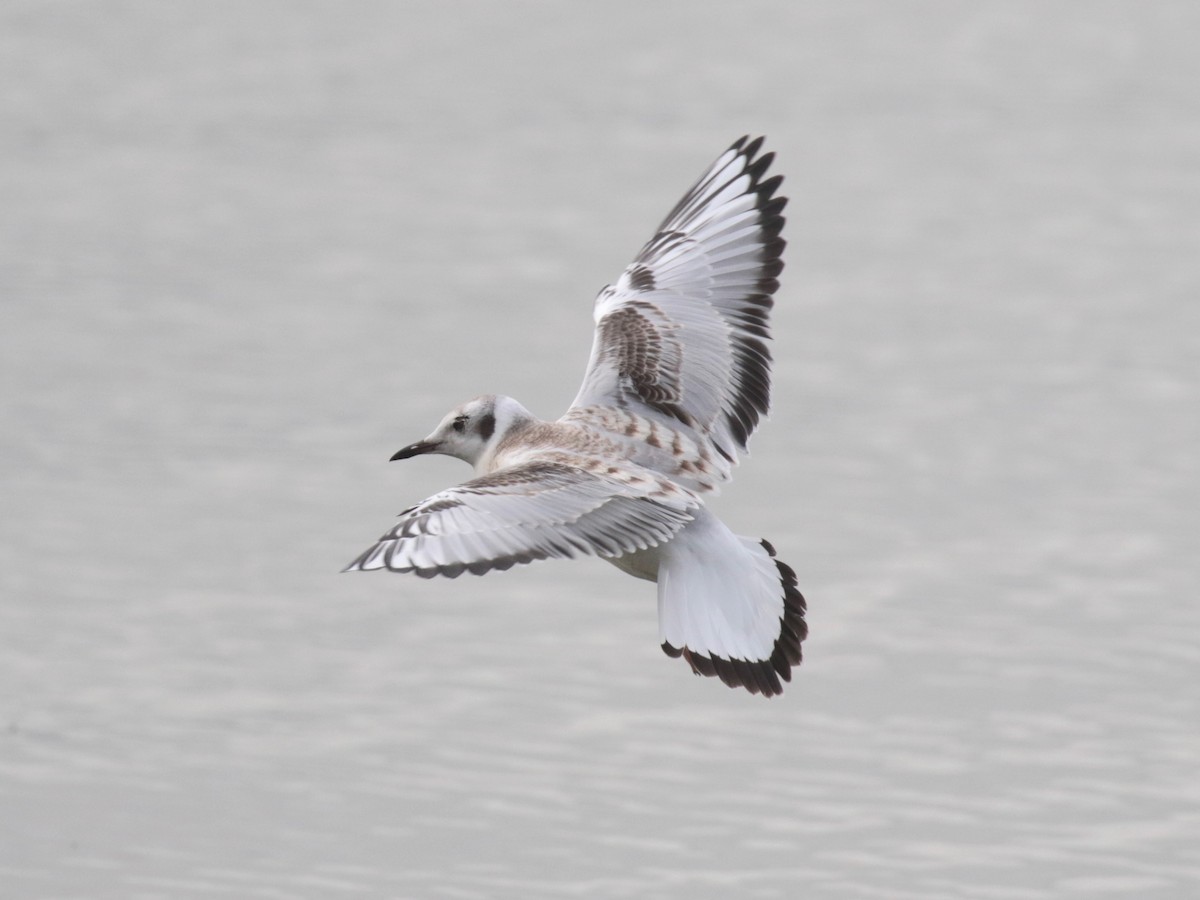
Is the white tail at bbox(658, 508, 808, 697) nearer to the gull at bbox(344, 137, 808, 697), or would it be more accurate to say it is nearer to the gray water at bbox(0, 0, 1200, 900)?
the gull at bbox(344, 137, 808, 697)

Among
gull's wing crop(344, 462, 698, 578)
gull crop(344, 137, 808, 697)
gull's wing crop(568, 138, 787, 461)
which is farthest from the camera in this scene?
gull's wing crop(568, 138, 787, 461)

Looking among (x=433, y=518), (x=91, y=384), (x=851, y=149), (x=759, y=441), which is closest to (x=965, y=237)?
(x=851, y=149)

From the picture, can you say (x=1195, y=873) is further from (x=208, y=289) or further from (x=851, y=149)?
(x=851, y=149)

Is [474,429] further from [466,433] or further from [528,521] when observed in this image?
[528,521]

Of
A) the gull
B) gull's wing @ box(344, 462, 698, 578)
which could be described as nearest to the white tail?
the gull

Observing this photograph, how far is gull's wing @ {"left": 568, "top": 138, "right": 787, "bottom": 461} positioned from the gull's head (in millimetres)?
244

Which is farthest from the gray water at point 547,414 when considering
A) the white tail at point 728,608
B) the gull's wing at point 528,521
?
the gull's wing at point 528,521

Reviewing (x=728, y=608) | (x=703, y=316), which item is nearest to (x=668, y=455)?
(x=728, y=608)

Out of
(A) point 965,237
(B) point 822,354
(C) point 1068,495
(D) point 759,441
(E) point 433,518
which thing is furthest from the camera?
(A) point 965,237

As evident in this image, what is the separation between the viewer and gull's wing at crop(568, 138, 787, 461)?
7.83 metres

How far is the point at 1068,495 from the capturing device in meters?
10.9

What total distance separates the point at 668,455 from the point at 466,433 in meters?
0.68

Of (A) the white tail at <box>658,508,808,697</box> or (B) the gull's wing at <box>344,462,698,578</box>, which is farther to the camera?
(A) the white tail at <box>658,508,808,697</box>

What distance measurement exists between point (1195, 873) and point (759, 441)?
170 inches
